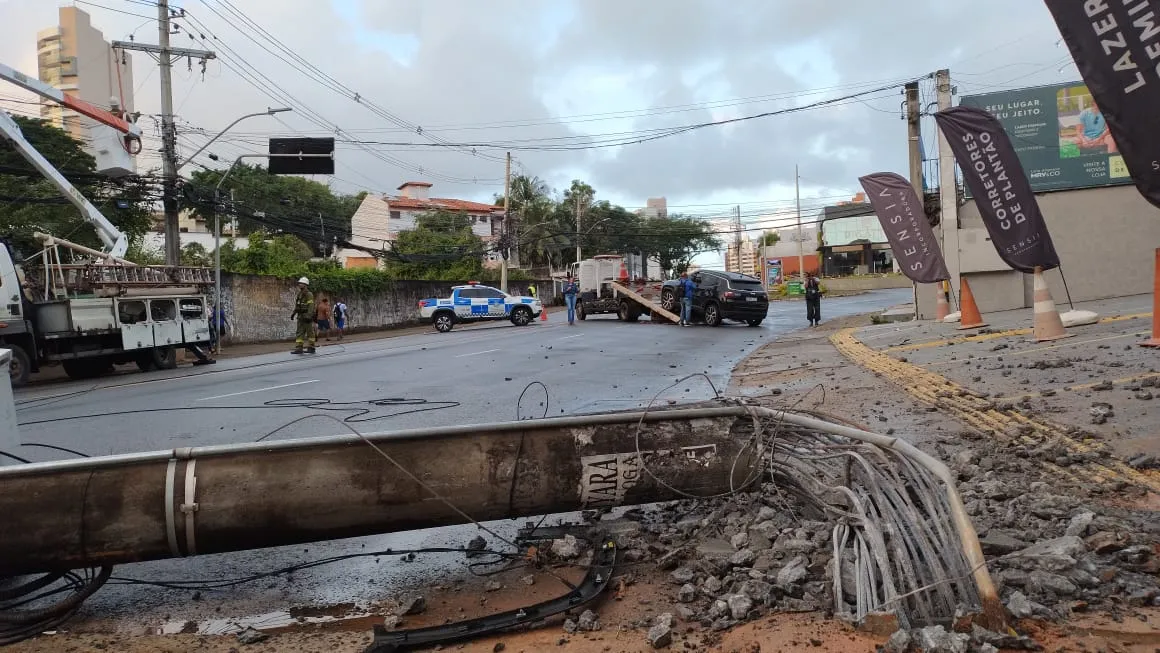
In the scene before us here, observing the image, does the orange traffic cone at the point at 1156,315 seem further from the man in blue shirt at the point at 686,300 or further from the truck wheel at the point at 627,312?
the truck wheel at the point at 627,312

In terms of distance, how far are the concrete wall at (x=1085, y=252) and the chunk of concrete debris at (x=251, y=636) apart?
2184 centimetres

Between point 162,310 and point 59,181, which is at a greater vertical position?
point 59,181

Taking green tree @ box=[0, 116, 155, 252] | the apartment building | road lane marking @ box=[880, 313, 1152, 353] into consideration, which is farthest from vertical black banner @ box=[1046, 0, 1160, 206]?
the apartment building

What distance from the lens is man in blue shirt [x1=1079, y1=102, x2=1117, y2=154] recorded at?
22312 millimetres

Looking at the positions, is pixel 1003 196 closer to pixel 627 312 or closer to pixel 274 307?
pixel 627 312

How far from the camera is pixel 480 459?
4145 millimetres

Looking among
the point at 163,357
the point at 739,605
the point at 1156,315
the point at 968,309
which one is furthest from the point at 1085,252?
the point at 163,357

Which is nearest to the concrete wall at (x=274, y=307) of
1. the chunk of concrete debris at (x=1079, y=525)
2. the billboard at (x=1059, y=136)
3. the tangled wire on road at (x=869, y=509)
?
the billboard at (x=1059, y=136)

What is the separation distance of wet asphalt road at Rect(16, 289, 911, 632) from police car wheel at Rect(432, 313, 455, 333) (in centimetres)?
1412

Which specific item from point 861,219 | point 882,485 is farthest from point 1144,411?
point 861,219

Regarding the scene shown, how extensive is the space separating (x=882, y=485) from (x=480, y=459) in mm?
1988

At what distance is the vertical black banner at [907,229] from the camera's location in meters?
17.4

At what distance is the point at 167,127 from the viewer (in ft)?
75.8

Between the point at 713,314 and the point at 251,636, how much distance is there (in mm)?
23571
